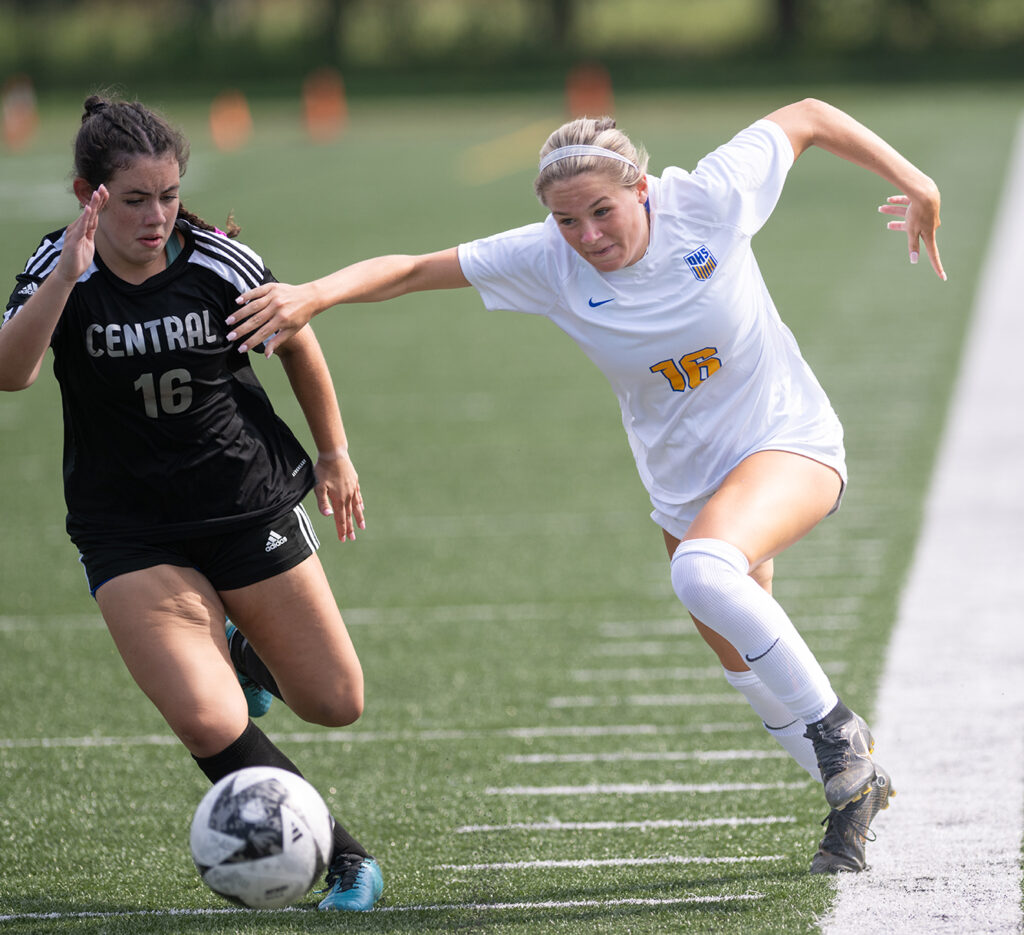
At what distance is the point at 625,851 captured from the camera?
4656 millimetres

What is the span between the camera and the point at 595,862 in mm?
4566

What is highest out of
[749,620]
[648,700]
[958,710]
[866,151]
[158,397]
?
[866,151]

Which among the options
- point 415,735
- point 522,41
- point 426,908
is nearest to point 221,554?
point 426,908

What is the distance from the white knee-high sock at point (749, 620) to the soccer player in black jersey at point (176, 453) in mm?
1033

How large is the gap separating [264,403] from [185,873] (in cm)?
137

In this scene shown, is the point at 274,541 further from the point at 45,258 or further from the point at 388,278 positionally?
the point at 45,258

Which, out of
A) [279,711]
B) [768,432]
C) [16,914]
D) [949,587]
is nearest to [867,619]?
[949,587]

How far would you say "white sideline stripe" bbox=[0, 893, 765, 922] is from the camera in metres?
4.14

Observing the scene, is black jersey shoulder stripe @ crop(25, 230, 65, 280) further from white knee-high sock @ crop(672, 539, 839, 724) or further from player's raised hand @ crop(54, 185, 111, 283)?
white knee-high sock @ crop(672, 539, 839, 724)

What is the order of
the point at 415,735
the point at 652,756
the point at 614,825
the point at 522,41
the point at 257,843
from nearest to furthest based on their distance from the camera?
1. the point at 257,843
2. the point at 614,825
3. the point at 652,756
4. the point at 415,735
5. the point at 522,41

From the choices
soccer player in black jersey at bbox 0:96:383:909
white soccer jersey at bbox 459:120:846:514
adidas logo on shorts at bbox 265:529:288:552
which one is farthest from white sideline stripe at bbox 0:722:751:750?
adidas logo on shorts at bbox 265:529:288:552

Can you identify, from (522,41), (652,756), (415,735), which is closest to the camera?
(652,756)

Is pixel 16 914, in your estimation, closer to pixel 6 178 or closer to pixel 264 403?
pixel 264 403

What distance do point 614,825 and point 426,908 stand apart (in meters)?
0.89
